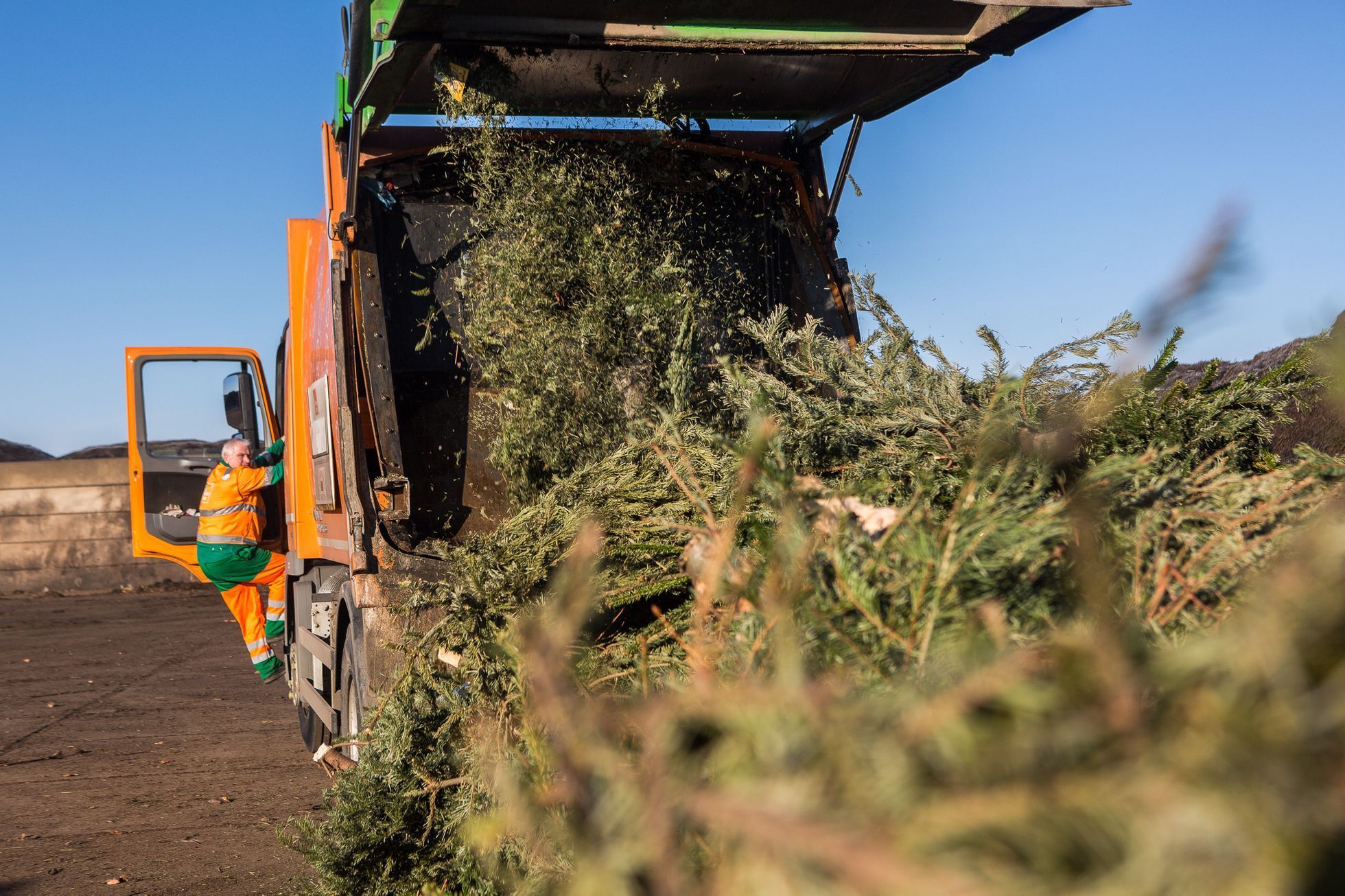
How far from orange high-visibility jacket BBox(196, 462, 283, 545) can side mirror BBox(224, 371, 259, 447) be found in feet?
0.70

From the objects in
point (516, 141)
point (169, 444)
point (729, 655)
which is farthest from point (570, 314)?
point (169, 444)

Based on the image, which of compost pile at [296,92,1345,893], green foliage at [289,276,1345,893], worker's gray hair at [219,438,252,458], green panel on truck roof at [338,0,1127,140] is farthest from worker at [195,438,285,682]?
green foliage at [289,276,1345,893]

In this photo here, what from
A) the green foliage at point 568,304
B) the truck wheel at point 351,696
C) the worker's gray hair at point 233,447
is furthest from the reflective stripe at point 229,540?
the green foliage at point 568,304

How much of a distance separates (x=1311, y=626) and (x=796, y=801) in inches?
13.9

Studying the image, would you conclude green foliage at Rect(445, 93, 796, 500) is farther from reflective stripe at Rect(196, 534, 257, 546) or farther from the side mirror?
reflective stripe at Rect(196, 534, 257, 546)

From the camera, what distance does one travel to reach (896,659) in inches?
47.8

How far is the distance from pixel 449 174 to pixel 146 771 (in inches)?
130

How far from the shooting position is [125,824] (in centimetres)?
453

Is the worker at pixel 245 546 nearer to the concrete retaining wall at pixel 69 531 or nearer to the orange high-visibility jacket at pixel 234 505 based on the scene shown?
the orange high-visibility jacket at pixel 234 505

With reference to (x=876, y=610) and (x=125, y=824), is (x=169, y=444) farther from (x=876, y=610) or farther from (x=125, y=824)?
(x=876, y=610)

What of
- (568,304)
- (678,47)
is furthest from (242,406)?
(678,47)

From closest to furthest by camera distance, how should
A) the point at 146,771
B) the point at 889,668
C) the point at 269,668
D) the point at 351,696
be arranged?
the point at 889,668 → the point at 351,696 → the point at 146,771 → the point at 269,668

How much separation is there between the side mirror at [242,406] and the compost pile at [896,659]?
12.4 feet

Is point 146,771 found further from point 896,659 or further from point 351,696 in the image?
point 896,659
